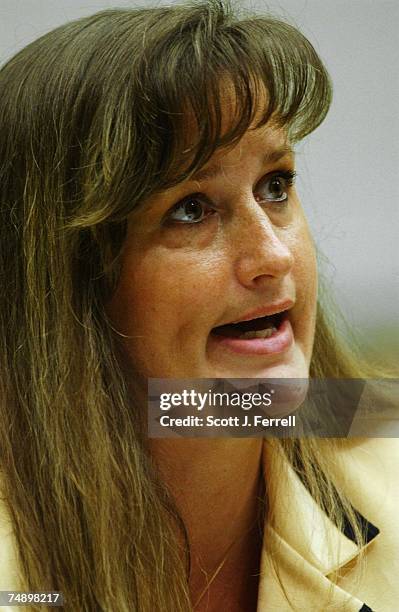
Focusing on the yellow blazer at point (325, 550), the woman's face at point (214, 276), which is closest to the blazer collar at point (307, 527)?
the yellow blazer at point (325, 550)

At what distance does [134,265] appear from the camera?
878mm

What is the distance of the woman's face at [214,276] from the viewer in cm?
87

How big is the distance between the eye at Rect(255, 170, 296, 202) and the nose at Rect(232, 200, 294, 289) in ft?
0.09

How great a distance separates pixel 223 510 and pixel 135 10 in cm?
46

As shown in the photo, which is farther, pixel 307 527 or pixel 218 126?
pixel 307 527

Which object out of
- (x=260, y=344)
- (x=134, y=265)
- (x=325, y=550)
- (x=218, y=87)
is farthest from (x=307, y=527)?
(x=218, y=87)

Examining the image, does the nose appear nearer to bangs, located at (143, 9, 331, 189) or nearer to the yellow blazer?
bangs, located at (143, 9, 331, 189)

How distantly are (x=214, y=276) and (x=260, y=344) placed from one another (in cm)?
7

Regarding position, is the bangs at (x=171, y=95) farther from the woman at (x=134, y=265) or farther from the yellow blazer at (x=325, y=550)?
the yellow blazer at (x=325, y=550)

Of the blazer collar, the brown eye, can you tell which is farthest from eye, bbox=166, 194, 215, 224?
the blazer collar

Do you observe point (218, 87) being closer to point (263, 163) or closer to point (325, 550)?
point (263, 163)

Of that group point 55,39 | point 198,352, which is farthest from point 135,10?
point 198,352

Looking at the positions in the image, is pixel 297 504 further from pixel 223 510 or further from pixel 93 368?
pixel 93 368

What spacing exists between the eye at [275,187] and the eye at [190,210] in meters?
0.05
